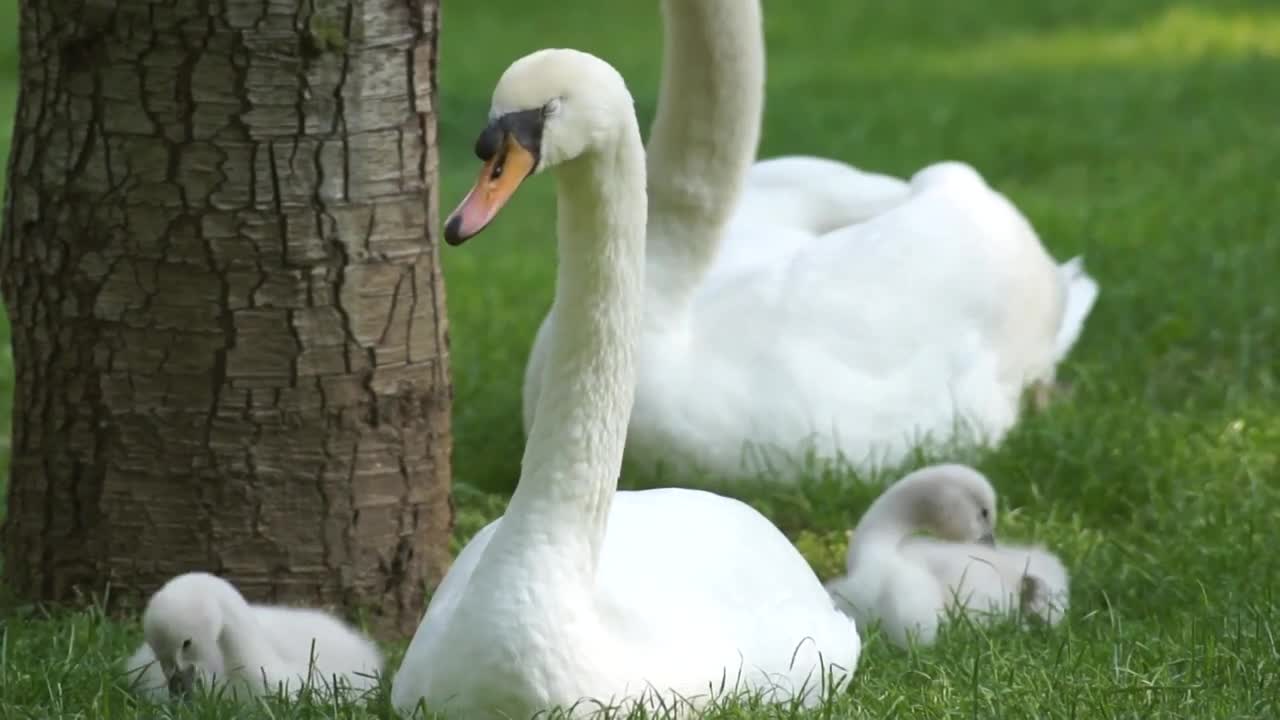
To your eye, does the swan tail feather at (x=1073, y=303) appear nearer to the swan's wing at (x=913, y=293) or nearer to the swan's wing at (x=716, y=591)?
the swan's wing at (x=913, y=293)

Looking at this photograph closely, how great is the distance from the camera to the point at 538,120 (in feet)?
10.9

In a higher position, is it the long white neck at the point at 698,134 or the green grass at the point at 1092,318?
the long white neck at the point at 698,134

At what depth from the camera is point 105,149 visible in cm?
452

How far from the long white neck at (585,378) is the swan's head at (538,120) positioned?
5.6 inches

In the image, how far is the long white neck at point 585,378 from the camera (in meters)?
3.55

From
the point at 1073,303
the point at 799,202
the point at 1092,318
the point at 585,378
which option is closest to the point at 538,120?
the point at 585,378

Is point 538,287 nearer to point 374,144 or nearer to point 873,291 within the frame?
point 873,291

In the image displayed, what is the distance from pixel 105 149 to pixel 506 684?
1.68 m

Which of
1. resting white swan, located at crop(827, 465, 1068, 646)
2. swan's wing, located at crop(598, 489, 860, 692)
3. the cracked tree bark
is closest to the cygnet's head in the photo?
resting white swan, located at crop(827, 465, 1068, 646)

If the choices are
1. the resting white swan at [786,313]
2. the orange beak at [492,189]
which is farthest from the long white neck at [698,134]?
the orange beak at [492,189]

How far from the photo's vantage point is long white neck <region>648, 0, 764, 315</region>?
579cm

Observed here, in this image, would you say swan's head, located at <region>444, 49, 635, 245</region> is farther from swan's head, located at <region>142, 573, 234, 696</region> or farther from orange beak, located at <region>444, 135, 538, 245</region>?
swan's head, located at <region>142, 573, 234, 696</region>

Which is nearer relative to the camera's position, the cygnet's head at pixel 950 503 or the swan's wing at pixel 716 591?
the swan's wing at pixel 716 591

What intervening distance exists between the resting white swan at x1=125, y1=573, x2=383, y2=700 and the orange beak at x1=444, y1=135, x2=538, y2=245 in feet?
3.35
